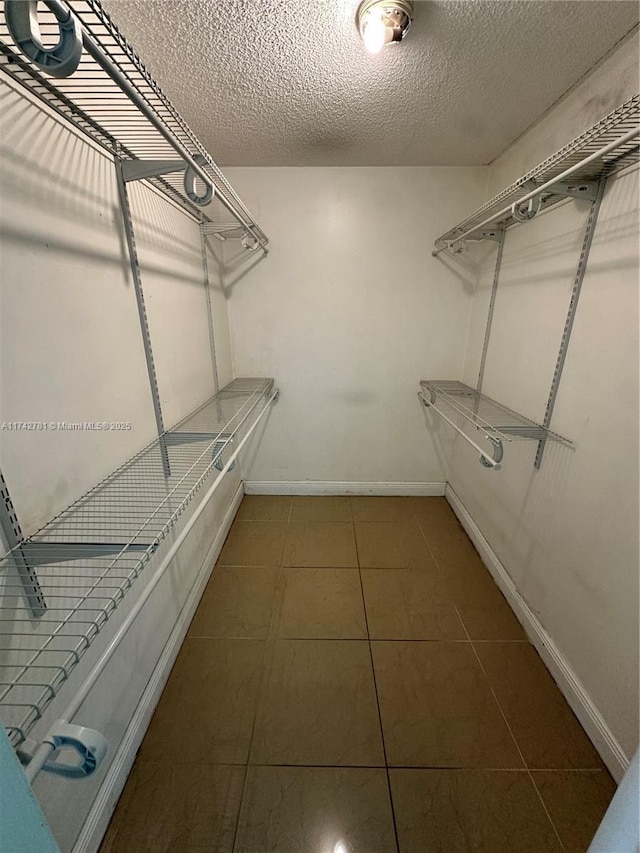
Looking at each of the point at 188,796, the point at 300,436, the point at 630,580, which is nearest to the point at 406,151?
the point at 300,436

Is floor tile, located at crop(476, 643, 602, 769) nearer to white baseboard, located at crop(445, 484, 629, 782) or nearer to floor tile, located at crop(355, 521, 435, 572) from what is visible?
white baseboard, located at crop(445, 484, 629, 782)

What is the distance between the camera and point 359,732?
117 centimetres

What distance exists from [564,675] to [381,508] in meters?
1.33

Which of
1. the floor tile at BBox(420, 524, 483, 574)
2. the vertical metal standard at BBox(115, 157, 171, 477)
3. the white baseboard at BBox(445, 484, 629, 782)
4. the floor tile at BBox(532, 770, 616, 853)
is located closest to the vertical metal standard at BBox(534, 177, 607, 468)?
the white baseboard at BBox(445, 484, 629, 782)

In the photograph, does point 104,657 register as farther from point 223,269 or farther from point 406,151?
point 406,151

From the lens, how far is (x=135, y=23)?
3.13 feet

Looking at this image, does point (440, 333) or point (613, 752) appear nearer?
point (613, 752)

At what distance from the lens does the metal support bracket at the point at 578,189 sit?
3.84 feet

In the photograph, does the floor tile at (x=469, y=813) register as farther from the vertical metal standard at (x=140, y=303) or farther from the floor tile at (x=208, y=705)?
the vertical metal standard at (x=140, y=303)

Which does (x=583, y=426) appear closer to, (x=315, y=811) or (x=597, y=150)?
(x=597, y=150)

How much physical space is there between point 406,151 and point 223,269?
1.19m

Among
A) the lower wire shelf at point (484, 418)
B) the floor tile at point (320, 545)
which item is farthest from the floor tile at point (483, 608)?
the lower wire shelf at point (484, 418)

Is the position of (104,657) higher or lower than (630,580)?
higher

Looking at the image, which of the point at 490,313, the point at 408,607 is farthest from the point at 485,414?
the point at 408,607
